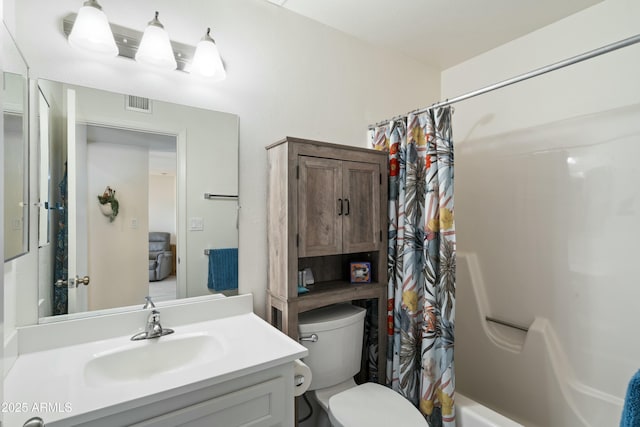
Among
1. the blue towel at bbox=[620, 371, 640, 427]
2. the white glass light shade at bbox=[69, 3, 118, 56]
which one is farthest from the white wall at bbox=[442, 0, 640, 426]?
the white glass light shade at bbox=[69, 3, 118, 56]

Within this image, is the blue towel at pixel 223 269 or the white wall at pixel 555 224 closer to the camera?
the blue towel at pixel 223 269

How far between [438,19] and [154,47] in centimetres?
158

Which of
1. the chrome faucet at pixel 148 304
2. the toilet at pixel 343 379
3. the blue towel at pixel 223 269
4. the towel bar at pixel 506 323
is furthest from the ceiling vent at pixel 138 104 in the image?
the towel bar at pixel 506 323

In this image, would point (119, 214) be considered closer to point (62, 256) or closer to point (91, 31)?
point (62, 256)

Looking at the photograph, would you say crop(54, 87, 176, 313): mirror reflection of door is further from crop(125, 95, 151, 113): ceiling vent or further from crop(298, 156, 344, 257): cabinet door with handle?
crop(298, 156, 344, 257): cabinet door with handle

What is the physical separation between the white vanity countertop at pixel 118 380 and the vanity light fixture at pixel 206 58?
1.16m

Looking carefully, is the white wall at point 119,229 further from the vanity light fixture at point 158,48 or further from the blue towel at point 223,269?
the vanity light fixture at point 158,48

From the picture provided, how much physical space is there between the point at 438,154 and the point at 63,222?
5.46ft

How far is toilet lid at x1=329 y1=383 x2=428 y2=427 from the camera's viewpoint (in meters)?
1.36

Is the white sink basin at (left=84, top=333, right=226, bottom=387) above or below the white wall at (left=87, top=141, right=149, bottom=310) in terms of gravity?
below

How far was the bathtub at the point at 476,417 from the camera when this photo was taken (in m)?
1.40

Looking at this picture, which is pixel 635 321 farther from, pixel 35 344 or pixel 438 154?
pixel 35 344

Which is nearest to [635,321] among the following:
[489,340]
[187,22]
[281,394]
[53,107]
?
[489,340]

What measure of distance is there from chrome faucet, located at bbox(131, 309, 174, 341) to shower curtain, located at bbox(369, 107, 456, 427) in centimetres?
117
